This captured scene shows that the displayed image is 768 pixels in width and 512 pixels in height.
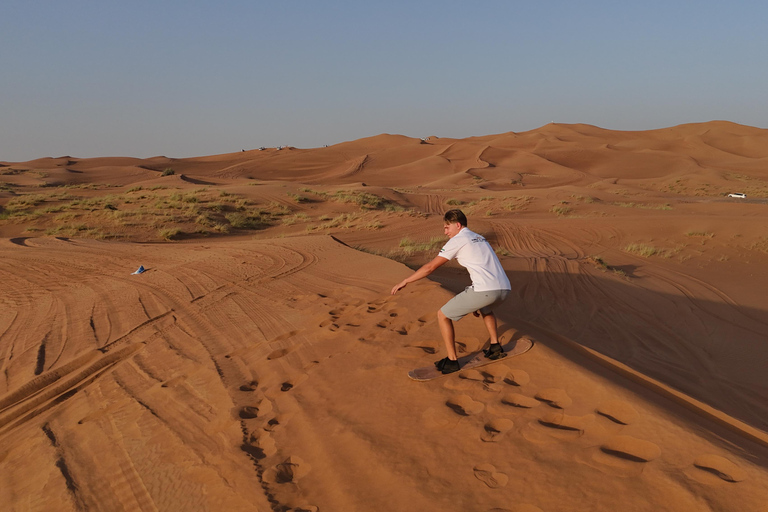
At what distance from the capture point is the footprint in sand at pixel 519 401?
11.9ft

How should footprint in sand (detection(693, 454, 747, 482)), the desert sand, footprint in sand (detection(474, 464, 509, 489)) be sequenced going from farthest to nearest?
1. the desert sand
2. footprint in sand (detection(474, 464, 509, 489))
3. footprint in sand (detection(693, 454, 747, 482))

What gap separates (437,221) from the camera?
17812 mm

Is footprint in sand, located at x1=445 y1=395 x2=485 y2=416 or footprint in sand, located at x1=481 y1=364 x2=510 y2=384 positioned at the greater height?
footprint in sand, located at x1=481 y1=364 x2=510 y2=384

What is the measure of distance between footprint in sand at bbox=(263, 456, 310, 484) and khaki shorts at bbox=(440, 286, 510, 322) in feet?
5.66

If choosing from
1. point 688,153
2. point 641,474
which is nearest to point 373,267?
point 641,474

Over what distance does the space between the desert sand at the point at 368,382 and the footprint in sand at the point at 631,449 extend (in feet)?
0.05

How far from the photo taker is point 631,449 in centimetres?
300

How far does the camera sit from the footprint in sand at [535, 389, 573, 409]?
359 centimetres

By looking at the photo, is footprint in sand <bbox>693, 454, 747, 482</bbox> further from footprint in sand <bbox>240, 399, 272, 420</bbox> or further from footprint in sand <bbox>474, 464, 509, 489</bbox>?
footprint in sand <bbox>240, 399, 272, 420</bbox>


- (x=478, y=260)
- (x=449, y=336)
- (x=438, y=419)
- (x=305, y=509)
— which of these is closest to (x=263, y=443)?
(x=305, y=509)

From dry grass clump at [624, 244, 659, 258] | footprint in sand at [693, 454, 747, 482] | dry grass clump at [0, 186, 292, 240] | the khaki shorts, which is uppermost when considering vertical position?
the khaki shorts

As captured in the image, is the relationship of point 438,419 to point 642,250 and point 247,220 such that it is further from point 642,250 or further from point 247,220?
point 247,220

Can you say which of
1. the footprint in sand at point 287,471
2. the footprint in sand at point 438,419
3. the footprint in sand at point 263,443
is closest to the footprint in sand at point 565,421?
the footprint in sand at point 438,419

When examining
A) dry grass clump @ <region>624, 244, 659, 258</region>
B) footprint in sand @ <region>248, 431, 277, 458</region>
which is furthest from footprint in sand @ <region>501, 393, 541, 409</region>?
dry grass clump @ <region>624, 244, 659, 258</region>
